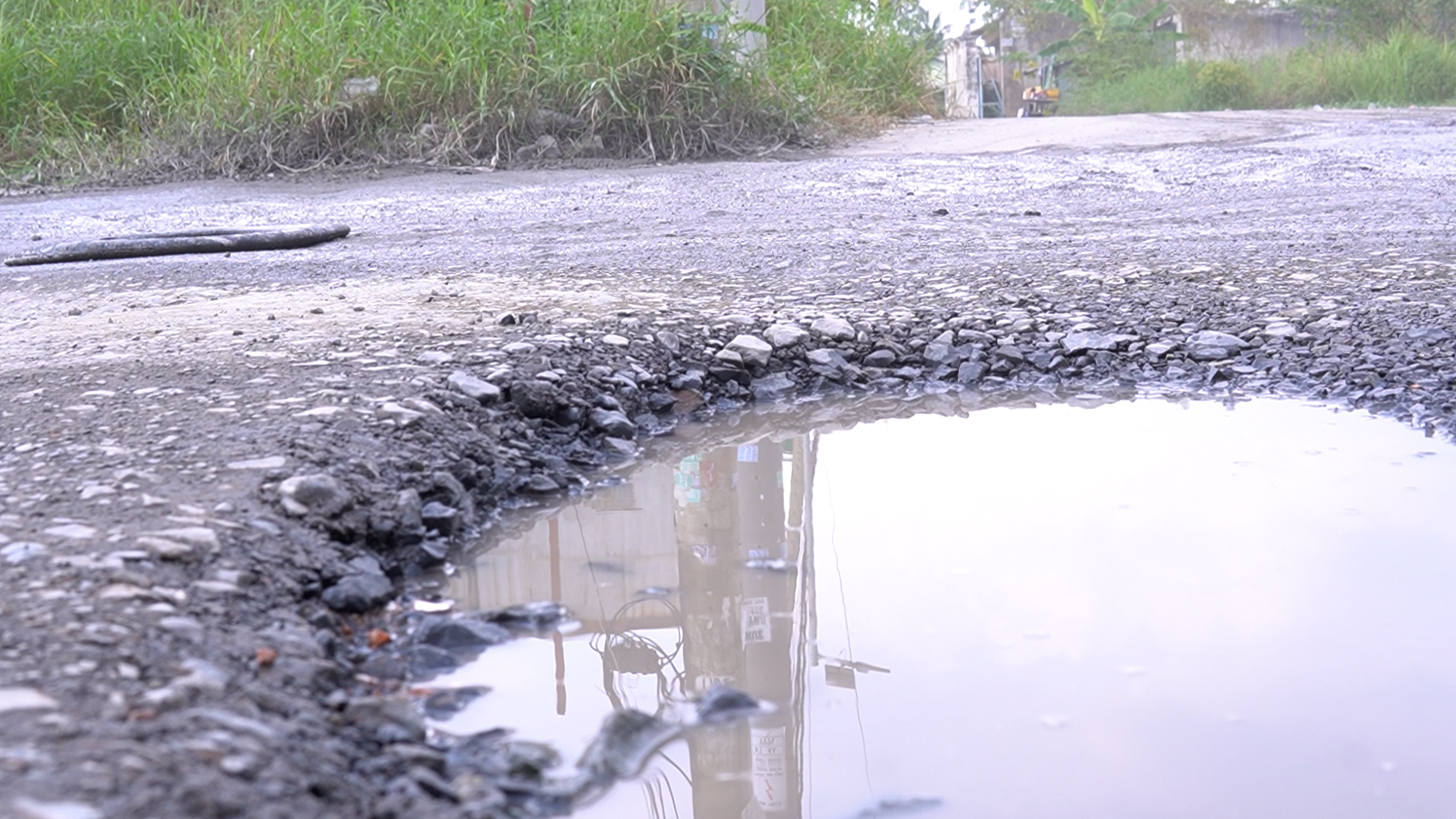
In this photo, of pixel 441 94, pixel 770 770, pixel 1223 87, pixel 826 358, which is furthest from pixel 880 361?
pixel 1223 87

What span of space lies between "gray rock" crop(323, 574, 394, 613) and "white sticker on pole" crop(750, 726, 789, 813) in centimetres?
48

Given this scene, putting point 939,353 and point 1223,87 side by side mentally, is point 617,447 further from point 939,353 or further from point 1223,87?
point 1223,87

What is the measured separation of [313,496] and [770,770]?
2.28 feet

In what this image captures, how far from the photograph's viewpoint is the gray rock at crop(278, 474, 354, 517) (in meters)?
1.48

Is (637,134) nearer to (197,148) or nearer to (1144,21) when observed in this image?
(197,148)

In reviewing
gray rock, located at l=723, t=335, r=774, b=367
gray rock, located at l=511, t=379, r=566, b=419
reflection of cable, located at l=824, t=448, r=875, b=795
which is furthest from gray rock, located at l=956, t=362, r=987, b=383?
gray rock, located at l=511, t=379, r=566, b=419

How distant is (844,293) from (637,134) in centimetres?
414

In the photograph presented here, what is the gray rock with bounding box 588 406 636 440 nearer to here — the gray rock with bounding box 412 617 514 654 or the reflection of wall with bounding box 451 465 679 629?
the reflection of wall with bounding box 451 465 679 629

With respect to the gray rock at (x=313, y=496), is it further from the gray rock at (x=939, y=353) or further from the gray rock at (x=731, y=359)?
the gray rock at (x=939, y=353)

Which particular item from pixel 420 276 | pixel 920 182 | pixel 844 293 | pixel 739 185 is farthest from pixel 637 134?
pixel 844 293

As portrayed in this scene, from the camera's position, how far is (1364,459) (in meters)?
1.93

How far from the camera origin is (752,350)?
242 centimetres

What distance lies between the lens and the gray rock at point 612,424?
2.09m

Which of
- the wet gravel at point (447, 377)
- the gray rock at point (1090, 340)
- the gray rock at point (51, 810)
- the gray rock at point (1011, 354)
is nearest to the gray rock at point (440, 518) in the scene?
the wet gravel at point (447, 377)
